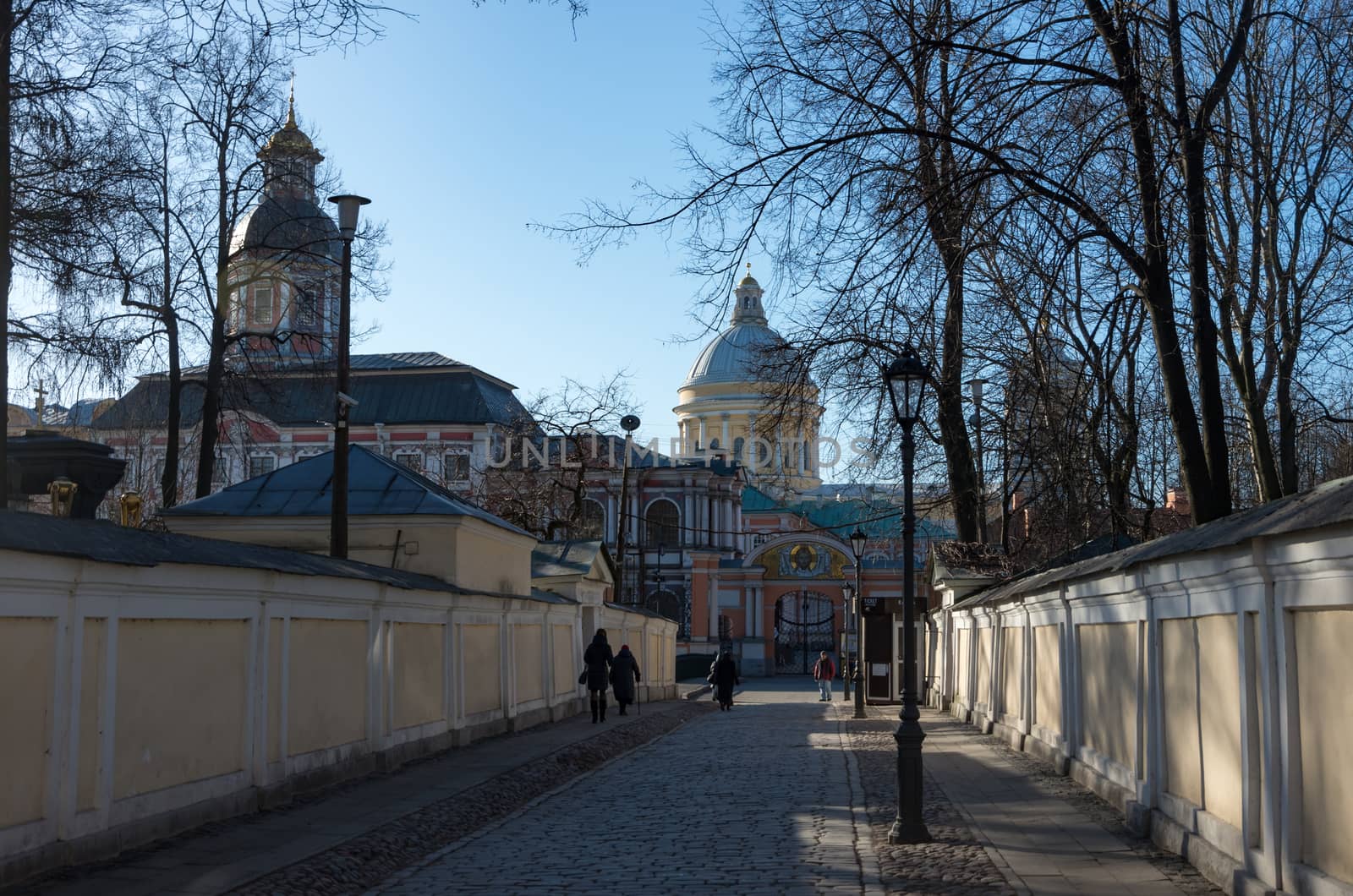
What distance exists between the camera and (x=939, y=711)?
31578 mm

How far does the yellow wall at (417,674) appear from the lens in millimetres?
16953

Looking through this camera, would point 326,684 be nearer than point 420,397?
Yes

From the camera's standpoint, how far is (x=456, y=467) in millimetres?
70438

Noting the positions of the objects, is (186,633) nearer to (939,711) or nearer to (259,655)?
(259,655)

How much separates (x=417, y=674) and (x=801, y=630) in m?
57.0

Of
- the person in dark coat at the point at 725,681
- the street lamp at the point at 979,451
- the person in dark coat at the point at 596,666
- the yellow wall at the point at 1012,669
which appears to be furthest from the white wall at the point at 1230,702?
the person in dark coat at the point at 725,681

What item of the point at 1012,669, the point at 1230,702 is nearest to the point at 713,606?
the point at 1012,669

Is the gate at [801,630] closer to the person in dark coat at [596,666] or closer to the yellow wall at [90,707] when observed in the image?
the person in dark coat at [596,666]

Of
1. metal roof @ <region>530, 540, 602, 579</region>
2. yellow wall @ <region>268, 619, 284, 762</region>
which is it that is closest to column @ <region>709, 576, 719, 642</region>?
metal roof @ <region>530, 540, 602, 579</region>

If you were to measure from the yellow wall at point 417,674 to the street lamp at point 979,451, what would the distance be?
951 cm

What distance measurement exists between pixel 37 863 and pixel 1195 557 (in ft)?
23.2

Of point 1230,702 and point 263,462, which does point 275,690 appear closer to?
point 1230,702

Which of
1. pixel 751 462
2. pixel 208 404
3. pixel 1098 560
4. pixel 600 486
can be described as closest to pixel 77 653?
pixel 1098 560

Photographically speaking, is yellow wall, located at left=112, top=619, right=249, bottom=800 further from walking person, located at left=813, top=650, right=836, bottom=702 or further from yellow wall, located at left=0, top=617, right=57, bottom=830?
walking person, located at left=813, top=650, right=836, bottom=702
